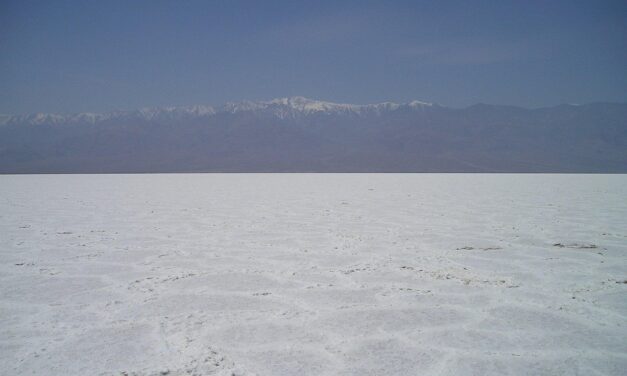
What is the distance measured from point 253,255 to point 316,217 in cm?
331

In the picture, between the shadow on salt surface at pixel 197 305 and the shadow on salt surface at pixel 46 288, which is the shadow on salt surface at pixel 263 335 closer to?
the shadow on salt surface at pixel 197 305

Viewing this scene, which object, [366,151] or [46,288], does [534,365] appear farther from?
[366,151]

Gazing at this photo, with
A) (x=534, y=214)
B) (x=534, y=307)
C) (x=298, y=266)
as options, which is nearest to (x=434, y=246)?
(x=298, y=266)

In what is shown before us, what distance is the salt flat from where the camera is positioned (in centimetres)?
209

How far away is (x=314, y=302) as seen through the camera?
2926 millimetres

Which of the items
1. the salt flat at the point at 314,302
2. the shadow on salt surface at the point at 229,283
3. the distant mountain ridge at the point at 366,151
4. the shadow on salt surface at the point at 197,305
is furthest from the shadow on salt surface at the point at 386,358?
the distant mountain ridge at the point at 366,151

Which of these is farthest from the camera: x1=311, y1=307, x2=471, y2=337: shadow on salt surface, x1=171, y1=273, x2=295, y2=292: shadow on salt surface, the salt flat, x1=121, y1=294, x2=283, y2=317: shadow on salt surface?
x1=171, y1=273, x2=295, y2=292: shadow on salt surface

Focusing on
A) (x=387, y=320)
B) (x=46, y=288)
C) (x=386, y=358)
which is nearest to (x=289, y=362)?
(x=386, y=358)

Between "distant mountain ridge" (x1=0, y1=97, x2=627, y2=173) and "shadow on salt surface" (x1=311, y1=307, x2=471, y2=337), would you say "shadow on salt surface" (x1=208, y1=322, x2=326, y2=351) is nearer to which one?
"shadow on salt surface" (x1=311, y1=307, x2=471, y2=337)

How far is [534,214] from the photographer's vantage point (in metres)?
8.09

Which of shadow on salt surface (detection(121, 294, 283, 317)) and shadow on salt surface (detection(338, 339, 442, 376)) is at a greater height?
shadow on salt surface (detection(121, 294, 283, 317))

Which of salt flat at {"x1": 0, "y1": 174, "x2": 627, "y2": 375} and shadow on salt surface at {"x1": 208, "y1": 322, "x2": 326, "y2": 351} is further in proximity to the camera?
shadow on salt surface at {"x1": 208, "y1": 322, "x2": 326, "y2": 351}

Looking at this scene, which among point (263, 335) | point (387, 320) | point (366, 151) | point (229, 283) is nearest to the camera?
point (263, 335)

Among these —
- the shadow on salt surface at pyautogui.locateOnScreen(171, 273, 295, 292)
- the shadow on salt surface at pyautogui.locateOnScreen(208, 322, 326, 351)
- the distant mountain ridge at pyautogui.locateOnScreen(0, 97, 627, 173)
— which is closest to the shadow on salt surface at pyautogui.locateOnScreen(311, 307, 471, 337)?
the shadow on salt surface at pyautogui.locateOnScreen(208, 322, 326, 351)
